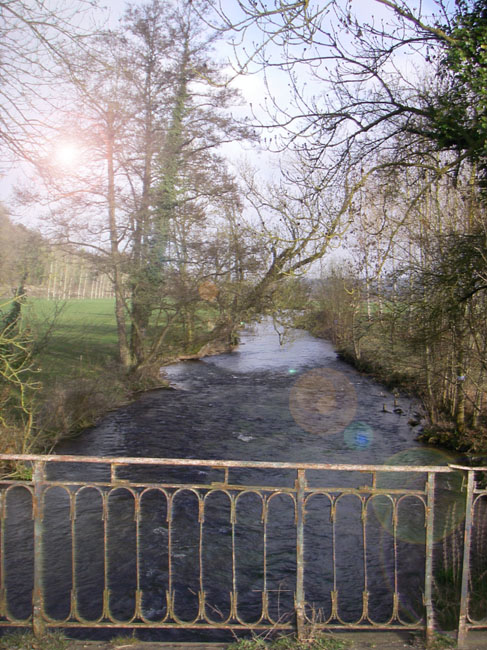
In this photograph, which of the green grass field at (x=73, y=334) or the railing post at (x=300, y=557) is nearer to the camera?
the railing post at (x=300, y=557)

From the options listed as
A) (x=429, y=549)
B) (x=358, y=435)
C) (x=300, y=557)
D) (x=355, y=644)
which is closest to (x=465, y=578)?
(x=429, y=549)

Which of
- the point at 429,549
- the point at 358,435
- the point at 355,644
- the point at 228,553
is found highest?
the point at 429,549

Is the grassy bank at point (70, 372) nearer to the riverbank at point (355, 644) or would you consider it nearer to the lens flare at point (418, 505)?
the riverbank at point (355, 644)

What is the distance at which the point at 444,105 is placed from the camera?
7.15 metres

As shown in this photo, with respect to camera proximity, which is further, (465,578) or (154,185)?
(154,185)

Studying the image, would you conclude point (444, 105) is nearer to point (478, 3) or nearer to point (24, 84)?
point (478, 3)

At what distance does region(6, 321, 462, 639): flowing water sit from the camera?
7.27 metres

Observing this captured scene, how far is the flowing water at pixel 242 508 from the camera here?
727 cm

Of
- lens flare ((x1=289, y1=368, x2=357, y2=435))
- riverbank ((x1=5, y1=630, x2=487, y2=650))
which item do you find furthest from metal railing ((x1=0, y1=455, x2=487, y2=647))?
lens flare ((x1=289, y1=368, x2=357, y2=435))

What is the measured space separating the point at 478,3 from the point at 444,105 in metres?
1.17

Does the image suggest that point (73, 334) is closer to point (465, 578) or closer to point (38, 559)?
point (38, 559)

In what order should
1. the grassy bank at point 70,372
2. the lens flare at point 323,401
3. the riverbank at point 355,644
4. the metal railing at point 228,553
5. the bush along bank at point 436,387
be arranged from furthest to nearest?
1. the lens flare at point 323,401
2. the grassy bank at point 70,372
3. the bush along bank at point 436,387
4. the metal railing at point 228,553
5. the riverbank at point 355,644

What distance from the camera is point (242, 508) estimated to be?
10180 mm

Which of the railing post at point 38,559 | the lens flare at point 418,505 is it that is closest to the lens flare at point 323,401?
the lens flare at point 418,505
